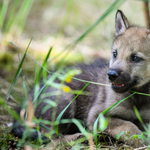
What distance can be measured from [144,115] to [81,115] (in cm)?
101

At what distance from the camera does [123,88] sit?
10.3 feet

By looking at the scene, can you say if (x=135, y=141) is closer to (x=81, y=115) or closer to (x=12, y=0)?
(x=81, y=115)

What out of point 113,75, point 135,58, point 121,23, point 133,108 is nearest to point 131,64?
point 135,58

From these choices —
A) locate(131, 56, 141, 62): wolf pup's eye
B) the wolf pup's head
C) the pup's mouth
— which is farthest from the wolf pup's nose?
locate(131, 56, 141, 62): wolf pup's eye

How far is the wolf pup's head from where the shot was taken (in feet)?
10.1

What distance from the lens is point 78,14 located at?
9266 millimetres

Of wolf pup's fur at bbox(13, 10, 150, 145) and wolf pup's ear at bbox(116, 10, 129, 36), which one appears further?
wolf pup's ear at bbox(116, 10, 129, 36)

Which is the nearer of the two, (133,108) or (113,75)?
(113,75)

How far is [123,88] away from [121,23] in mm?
1091

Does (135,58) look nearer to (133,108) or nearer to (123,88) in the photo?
(123,88)

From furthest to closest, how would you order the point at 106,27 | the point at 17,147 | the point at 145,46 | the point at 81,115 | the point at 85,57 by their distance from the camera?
1. the point at 106,27
2. the point at 85,57
3. the point at 81,115
4. the point at 145,46
5. the point at 17,147

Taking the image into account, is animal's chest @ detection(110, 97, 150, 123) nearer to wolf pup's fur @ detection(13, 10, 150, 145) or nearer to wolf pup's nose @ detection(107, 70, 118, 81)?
wolf pup's fur @ detection(13, 10, 150, 145)

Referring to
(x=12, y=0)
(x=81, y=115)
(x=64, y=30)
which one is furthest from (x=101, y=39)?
(x=81, y=115)

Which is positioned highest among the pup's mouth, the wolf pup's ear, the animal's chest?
the wolf pup's ear
